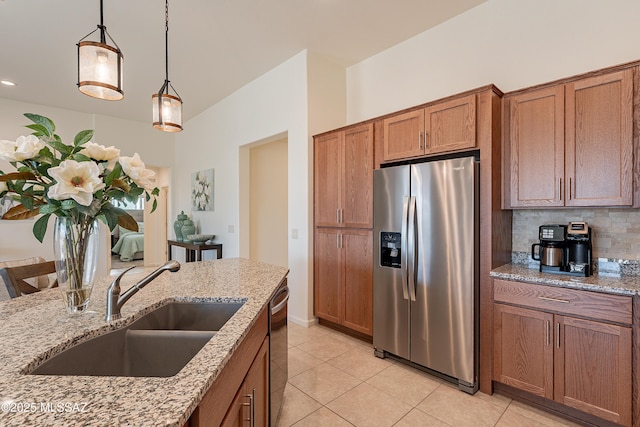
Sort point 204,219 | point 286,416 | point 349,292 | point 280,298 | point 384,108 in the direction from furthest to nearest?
1. point 204,219
2. point 384,108
3. point 349,292
4. point 286,416
5. point 280,298

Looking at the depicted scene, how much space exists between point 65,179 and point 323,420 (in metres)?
1.85

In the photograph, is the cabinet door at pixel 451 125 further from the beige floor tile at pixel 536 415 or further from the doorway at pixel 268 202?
the doorway at pixel 268 202

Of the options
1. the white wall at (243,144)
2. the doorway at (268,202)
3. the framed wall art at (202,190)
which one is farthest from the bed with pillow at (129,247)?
the doorway at (268,202)

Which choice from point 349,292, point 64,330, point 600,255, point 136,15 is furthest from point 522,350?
point 136,15

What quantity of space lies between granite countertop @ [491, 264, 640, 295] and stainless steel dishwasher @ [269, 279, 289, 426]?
1463mm

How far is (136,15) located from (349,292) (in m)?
3.23

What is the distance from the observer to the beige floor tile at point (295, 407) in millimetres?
1913

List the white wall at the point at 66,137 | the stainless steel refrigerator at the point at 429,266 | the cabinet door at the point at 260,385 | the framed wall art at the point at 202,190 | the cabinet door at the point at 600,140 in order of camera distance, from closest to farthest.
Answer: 1. the cabinet door at the point at 260,385
2. the cabinet door at the point at 600,140
3. the stainless steel refrigerator at the point at 429,266
4. the white wall at the point at 66,137
5. the framed wall art at the point at 202,190

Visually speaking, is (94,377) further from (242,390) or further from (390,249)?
(390,249)

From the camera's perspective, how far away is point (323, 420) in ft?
6.28

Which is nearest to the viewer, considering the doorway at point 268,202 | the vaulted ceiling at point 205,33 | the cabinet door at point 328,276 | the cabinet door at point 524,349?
the cabinet door at point 524,349

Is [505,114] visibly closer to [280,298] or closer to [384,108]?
[384,108]

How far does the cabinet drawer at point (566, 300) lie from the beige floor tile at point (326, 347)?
4.71 ft

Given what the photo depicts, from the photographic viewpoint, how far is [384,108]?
3.50 metres
